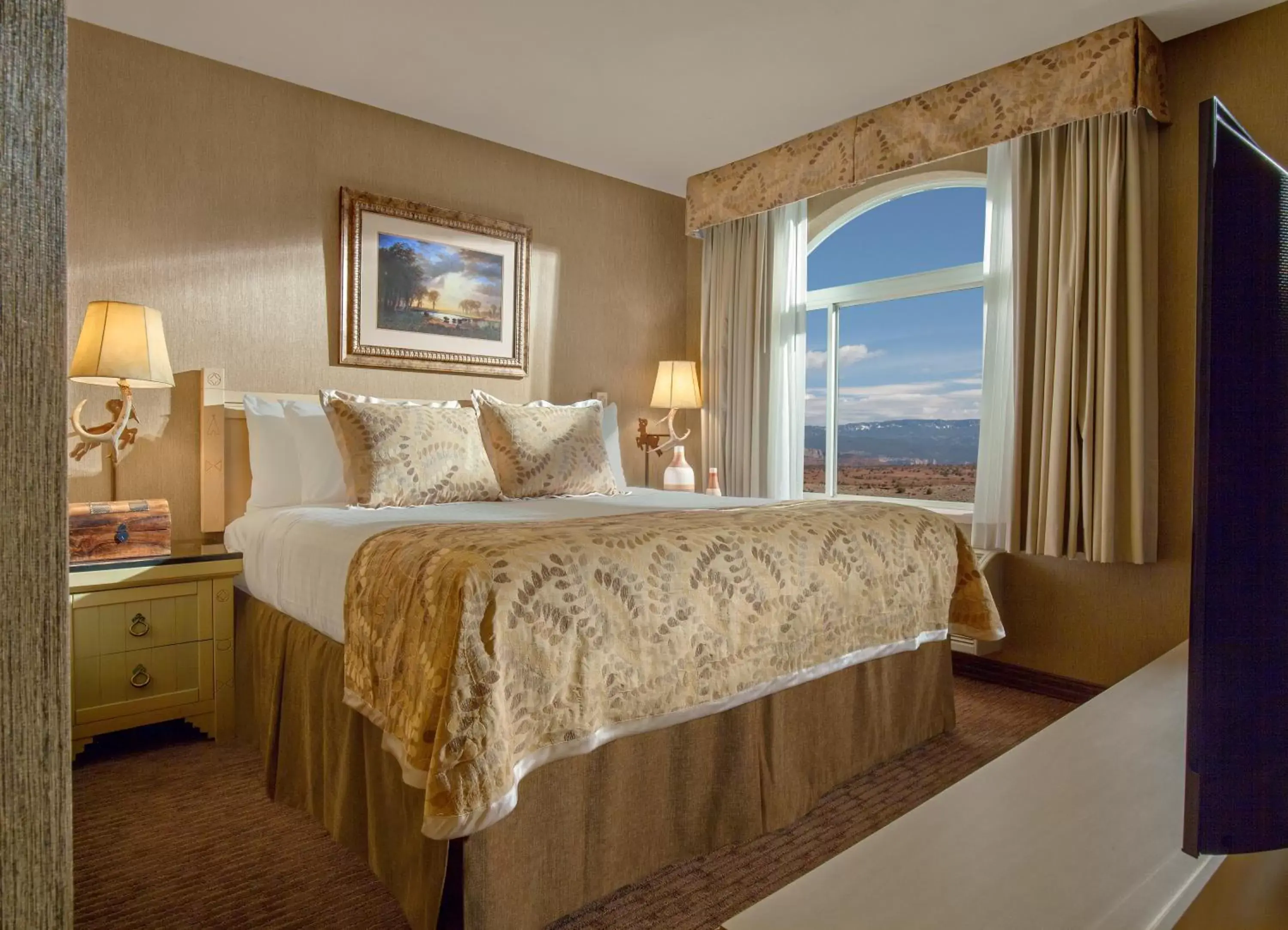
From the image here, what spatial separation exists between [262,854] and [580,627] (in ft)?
3.54

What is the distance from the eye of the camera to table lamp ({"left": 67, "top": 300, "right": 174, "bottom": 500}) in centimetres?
255

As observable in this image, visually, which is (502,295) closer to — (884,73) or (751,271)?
(751,271)

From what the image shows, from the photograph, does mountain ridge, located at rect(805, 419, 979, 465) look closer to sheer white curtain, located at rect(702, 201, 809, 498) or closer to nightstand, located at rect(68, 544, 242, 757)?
sheer white curtain, located at rect(702, 201, 809, 498)

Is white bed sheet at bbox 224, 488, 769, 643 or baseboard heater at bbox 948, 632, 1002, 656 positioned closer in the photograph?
white bed sheet at bbox 224, 488, 769, 643

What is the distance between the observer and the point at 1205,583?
1.81ft

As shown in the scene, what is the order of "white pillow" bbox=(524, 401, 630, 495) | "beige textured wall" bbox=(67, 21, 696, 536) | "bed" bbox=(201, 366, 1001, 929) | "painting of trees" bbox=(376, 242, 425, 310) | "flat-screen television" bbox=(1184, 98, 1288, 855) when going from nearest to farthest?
"flat-screen television" bbox=(1184, 98, 1288, 855) → "bed" bbox=(201, 366, 1001, 929) → "beige textured wall" bbox=(67, 21, 696, 536) → "white pillow" bbox=(524, 401, 630, 495) → "painting of trees" bbox=(376, 242, 425, 310)

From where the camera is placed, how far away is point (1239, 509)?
55cm

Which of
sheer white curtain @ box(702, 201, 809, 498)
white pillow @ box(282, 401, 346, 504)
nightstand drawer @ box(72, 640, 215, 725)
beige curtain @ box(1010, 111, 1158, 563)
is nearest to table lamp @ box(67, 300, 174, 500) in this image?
white pillow @ box(282, 401, 346, 504)

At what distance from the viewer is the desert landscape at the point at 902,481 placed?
444 cm

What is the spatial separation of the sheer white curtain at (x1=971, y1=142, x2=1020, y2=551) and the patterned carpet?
113 centimetres

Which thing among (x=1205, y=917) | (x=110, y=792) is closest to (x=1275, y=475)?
(x=1205, y=917)

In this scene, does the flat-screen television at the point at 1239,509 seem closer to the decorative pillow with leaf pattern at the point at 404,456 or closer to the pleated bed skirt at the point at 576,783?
the pleated bed skirt at the point at 576,783

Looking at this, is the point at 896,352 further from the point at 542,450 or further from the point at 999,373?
the point at 542,450

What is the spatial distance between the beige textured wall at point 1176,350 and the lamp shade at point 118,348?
12.1 feet
